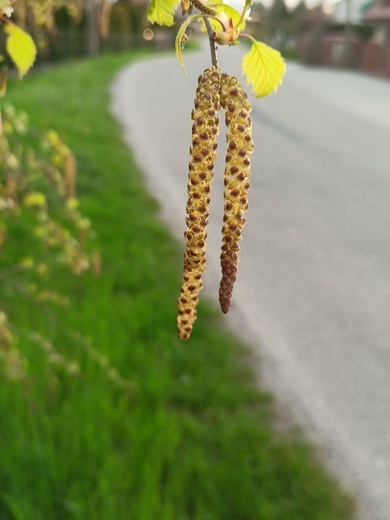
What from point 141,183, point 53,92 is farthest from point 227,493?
point 53,92

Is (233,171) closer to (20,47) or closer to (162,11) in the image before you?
(162,11)

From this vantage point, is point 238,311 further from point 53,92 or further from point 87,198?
point 53,92

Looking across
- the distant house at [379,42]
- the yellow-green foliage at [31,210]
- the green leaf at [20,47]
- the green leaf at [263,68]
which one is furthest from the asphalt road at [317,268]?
the distant house at [379,42]

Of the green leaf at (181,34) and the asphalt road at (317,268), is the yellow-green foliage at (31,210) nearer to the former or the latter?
the asphalt road at (317,268)

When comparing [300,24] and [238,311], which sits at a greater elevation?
[300,24]

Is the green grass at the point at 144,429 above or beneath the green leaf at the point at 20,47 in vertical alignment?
beneath

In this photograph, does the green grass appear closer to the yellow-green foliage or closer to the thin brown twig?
the yellow-green foliage

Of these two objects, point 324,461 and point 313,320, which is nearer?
point 324,461

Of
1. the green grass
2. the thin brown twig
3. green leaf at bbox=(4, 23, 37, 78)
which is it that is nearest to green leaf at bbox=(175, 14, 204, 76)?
the thin brown twig
